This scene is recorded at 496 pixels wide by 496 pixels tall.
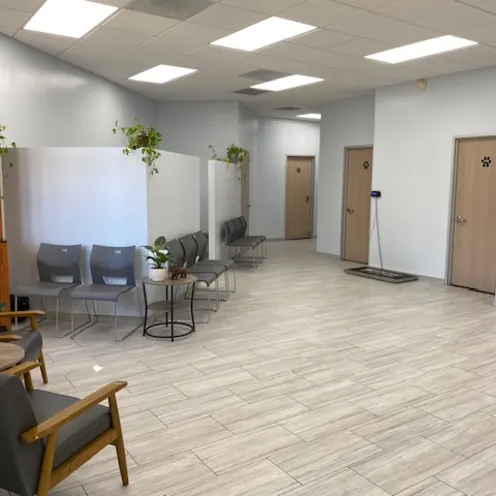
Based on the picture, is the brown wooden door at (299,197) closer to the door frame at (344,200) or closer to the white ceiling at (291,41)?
the door frame at (344,200)

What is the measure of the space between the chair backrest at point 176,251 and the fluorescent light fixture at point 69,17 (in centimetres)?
238

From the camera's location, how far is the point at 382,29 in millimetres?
5020

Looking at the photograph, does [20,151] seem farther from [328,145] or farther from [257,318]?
[328,145]

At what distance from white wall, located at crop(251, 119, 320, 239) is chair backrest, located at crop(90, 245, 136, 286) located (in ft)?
21.2

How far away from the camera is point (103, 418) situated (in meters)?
2.40

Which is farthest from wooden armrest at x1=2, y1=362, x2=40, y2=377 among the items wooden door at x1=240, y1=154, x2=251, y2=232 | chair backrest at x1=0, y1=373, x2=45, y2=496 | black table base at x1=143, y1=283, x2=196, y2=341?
wooden door at x1=240, y1=154, x2=251, y2=232

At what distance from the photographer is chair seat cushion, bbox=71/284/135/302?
473cm

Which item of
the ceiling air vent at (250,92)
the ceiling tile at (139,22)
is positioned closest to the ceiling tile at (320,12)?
the ceiling tile at (139,22)

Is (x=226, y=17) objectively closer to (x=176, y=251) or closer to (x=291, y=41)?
(x=291, y=41)

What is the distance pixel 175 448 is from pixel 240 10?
3691 mm

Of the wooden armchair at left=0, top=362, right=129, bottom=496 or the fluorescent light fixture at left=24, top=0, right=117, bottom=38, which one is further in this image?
the fluorescent light fixture at left=24, top=0, right=117, bottom=38

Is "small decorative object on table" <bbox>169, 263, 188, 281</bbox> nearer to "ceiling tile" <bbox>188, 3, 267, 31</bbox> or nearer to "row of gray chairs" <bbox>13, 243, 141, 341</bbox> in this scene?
"row of gray chairs" <bbox>13, 243, 141, 341</bbox>

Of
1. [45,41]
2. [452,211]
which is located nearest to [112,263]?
[45,41]

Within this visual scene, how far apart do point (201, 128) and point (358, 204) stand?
343cm
